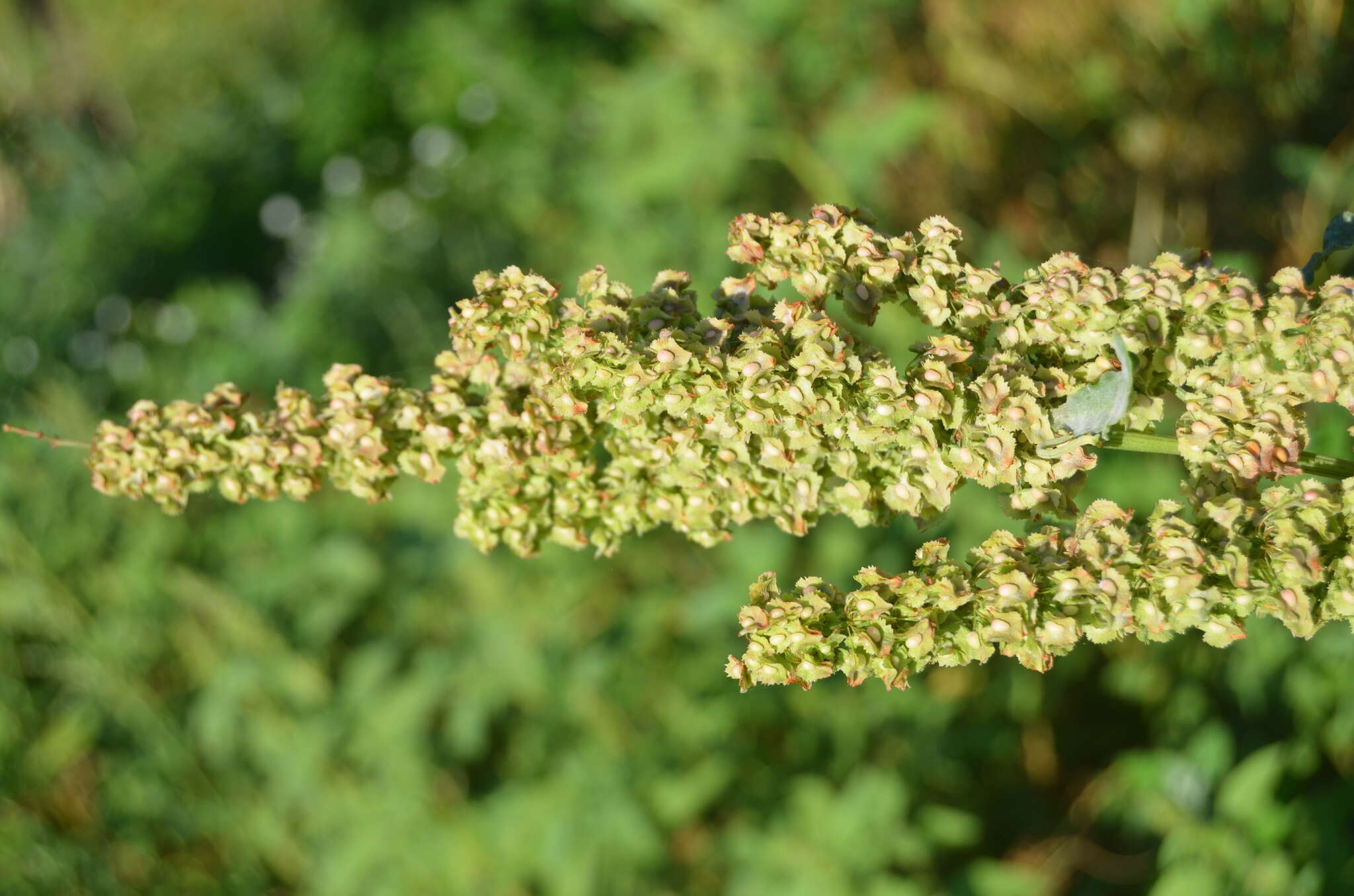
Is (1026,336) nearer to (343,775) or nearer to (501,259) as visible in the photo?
(343,775)

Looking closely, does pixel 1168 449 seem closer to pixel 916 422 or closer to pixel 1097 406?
pixel 1097 406

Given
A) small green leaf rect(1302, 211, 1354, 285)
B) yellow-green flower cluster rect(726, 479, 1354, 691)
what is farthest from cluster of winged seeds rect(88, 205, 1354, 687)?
small green leaf rect(1302, 211, 1354, 285)

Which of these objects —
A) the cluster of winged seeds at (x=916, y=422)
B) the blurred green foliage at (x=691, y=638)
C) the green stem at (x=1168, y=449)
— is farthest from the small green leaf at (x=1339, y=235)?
the blurred green foliage at (x=691, y=638)

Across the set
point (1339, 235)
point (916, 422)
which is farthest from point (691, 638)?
point (1339, 235)

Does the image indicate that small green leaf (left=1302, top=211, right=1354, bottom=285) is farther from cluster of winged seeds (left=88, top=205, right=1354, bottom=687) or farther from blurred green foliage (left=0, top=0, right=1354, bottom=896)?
blurred green foliage (left=0, top=0, right=1354, bottom=896)

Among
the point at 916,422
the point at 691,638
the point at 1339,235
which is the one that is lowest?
the point at 691,638

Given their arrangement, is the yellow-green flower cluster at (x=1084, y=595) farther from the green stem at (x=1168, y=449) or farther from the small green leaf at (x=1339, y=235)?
the small green leaf at (x=1339, y=235)

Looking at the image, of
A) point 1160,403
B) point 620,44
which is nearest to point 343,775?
point 1160,403
